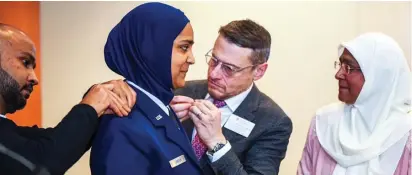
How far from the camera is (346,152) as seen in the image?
183 cm

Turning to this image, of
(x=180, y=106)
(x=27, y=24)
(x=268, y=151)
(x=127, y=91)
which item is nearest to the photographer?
(x=127, y=91)

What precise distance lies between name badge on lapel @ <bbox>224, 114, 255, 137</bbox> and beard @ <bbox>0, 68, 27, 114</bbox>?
78 centimetres

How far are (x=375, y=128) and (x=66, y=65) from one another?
1.84 meters

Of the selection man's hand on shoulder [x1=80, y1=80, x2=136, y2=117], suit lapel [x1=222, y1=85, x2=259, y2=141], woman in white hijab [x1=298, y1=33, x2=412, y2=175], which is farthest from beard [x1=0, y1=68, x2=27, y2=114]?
woman in white hijab [x1=298, y1=33, x2=412, y2=175]

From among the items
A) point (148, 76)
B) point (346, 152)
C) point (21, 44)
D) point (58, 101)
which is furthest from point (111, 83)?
point (58, 101)

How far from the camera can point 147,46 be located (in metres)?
1.23

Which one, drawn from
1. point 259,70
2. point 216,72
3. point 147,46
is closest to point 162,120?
point 147,46

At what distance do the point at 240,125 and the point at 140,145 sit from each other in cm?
66

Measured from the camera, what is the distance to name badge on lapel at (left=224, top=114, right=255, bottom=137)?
5.70ft

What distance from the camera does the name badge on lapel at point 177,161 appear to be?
1.20 metres

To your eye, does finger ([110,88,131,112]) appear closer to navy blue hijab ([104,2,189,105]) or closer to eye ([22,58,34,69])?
navy blue hijab ([104,2,189,105])

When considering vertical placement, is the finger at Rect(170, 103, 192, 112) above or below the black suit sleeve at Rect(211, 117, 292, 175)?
above

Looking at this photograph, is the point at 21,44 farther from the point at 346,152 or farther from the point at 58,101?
the point at 58,101

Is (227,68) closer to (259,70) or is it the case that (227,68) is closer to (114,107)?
(259,70)
